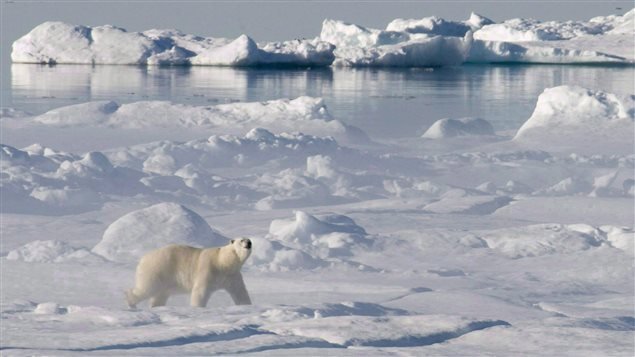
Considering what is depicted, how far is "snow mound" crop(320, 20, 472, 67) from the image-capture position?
48.9m

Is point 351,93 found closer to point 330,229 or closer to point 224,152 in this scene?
point 224,152

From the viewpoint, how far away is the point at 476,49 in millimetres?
57094

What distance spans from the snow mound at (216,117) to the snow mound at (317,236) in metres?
7.80

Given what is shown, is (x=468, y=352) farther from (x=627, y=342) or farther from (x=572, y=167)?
(x=572, y=167)

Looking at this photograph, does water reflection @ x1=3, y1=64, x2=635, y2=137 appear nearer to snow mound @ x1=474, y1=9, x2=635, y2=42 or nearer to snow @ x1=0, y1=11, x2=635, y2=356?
snow @ x1=0, y1=11, x2=635, y2=356

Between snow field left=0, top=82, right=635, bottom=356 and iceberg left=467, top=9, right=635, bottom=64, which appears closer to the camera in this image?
snow field left=0, top=82, right=635, bottom=356

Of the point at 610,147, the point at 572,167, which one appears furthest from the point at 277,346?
the point at 610,147

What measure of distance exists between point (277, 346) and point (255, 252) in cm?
299

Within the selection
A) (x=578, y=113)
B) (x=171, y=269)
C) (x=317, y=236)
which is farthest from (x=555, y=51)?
(x=171, y=269)

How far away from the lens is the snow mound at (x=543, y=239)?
7.54 meters

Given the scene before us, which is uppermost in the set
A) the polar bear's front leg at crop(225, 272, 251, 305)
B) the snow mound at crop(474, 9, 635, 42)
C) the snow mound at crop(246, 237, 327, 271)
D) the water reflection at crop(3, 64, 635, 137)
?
the snow mound at crop(474, 9, 635, 42)

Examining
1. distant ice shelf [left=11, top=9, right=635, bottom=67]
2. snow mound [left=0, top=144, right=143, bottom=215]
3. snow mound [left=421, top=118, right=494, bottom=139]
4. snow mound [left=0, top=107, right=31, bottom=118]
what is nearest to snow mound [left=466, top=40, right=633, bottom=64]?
distant ice shelf [left=11, top=9, right=635, bottom=67]

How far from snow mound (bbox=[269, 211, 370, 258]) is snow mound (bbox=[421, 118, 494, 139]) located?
325 inches

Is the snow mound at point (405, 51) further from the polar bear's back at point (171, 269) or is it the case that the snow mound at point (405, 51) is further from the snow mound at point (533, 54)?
the polar bear's back at point (171, 269)
